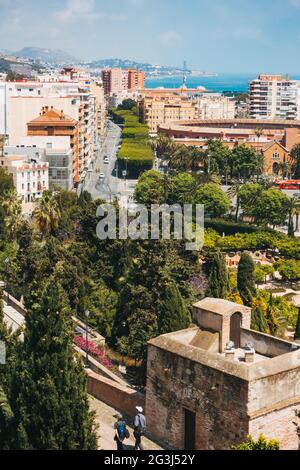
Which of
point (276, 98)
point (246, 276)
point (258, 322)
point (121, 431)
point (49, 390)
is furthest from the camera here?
point (276, 98)

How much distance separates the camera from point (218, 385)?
1642 cm

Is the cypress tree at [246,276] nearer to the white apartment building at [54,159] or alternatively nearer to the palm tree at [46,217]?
the palm tree at [46,217]

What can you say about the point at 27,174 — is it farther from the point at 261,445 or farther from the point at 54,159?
the point at 261,445

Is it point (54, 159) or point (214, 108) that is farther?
point (214, 108)

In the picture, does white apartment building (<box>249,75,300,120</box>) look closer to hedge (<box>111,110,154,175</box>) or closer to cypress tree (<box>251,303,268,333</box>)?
hedge (<box>111,110,154,175</box>)

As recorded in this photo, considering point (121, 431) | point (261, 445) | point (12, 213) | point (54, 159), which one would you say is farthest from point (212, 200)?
point (261, 445)

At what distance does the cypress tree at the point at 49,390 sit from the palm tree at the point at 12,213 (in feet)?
98.1

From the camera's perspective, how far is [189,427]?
57.1 ft

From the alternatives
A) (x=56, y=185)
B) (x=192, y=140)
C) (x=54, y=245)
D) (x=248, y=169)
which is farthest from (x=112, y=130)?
Answer: (x=54, y=245)

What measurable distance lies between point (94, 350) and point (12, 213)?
2621 cm

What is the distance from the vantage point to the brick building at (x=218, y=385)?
16.0m

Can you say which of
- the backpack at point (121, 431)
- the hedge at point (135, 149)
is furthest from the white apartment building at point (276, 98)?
the backpack at point (121, 431)
